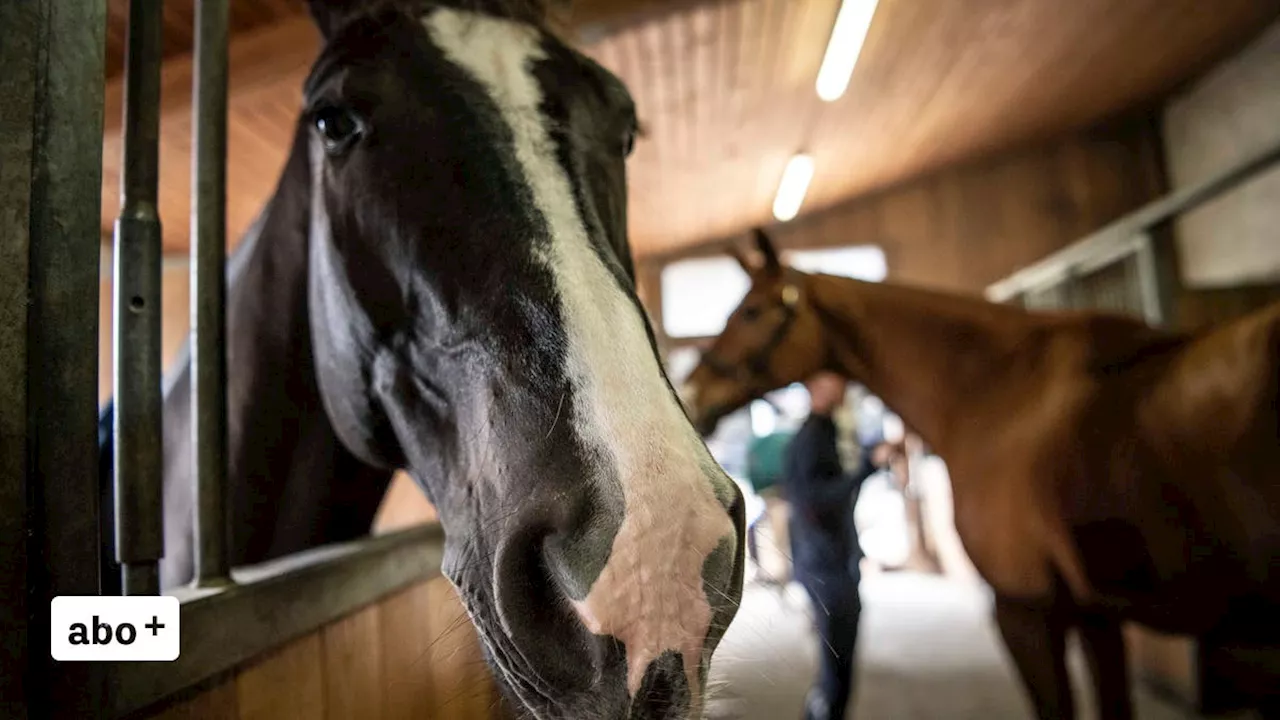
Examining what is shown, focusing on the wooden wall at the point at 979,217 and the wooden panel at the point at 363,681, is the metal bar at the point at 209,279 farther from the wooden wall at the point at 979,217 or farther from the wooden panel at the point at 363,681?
the wooden wall at the point at 979,217

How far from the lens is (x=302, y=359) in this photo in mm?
792

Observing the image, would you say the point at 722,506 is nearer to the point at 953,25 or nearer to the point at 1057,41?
the point at 953,25

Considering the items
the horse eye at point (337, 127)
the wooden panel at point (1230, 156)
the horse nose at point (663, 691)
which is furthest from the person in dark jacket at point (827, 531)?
the wooden panel at point (1230, 156)

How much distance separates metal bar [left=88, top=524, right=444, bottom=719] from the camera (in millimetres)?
363

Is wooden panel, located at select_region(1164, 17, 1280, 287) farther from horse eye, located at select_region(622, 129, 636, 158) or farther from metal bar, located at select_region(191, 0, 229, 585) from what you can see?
metal bar, located at select_region(191, 0, 229, 585)

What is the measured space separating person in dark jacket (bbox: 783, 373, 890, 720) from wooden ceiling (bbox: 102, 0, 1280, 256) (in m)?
0.73

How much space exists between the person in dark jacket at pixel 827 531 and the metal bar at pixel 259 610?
67cm

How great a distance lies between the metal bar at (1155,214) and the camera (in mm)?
1529

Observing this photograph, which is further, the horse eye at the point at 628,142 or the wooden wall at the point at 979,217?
the wooden wall at the point at 979,217

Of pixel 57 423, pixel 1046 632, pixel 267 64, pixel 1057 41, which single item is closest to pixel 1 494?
pixel 57 423

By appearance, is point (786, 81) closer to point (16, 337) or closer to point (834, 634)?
point (834, 634)

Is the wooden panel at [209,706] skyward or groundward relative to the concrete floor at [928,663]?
skyward

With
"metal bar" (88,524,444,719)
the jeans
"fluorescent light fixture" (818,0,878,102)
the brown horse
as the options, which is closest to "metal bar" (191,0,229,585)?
"metal bar" (88,524,444,719)

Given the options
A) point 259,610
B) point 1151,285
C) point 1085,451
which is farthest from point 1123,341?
point 259,610
